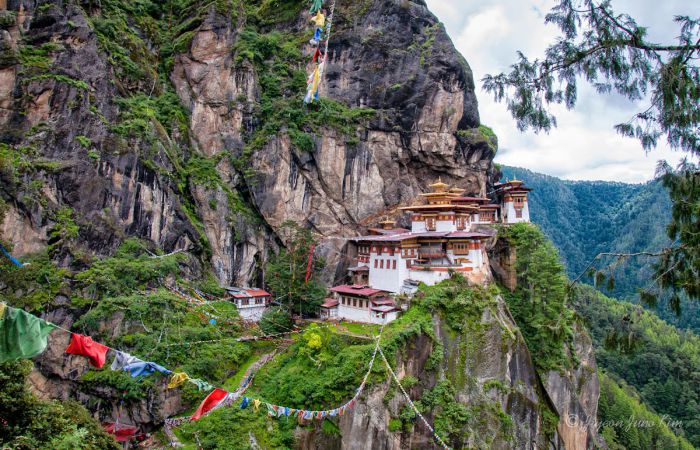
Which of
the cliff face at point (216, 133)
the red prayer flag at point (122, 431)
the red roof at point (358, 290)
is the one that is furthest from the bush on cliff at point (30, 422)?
the red roof at point (358, 290)

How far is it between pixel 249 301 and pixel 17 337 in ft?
69.1

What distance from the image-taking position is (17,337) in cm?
757

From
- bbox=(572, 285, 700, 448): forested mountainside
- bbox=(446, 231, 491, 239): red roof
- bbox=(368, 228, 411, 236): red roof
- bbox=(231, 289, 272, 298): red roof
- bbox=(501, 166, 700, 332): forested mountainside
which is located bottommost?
bbox=(572, 285, 700, 448): forested mountainside

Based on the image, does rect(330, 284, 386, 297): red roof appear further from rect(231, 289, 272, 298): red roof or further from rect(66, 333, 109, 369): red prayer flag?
rect(66, 333, 109, 369): red prayer flag

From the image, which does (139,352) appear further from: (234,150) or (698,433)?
(698,433)

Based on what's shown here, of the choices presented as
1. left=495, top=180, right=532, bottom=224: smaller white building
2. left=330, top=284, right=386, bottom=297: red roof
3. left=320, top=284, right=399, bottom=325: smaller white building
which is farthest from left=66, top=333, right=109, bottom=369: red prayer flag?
left=495, top=180, right=532, bottom=224: smaller white building

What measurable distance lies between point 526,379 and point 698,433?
4281 centimetres

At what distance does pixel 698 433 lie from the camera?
166ft

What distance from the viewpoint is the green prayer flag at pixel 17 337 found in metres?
7.52

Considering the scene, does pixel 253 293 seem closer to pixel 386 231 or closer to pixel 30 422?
pixel 386 231

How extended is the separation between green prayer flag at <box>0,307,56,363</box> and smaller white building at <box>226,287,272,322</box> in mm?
19770

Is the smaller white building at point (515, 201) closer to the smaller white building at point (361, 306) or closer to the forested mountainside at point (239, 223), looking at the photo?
the forested mountainside at point (239, 223)

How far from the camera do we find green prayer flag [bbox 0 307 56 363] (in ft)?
24.7

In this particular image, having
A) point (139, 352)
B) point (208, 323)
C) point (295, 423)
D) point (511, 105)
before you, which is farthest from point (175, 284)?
point (511, 105)
